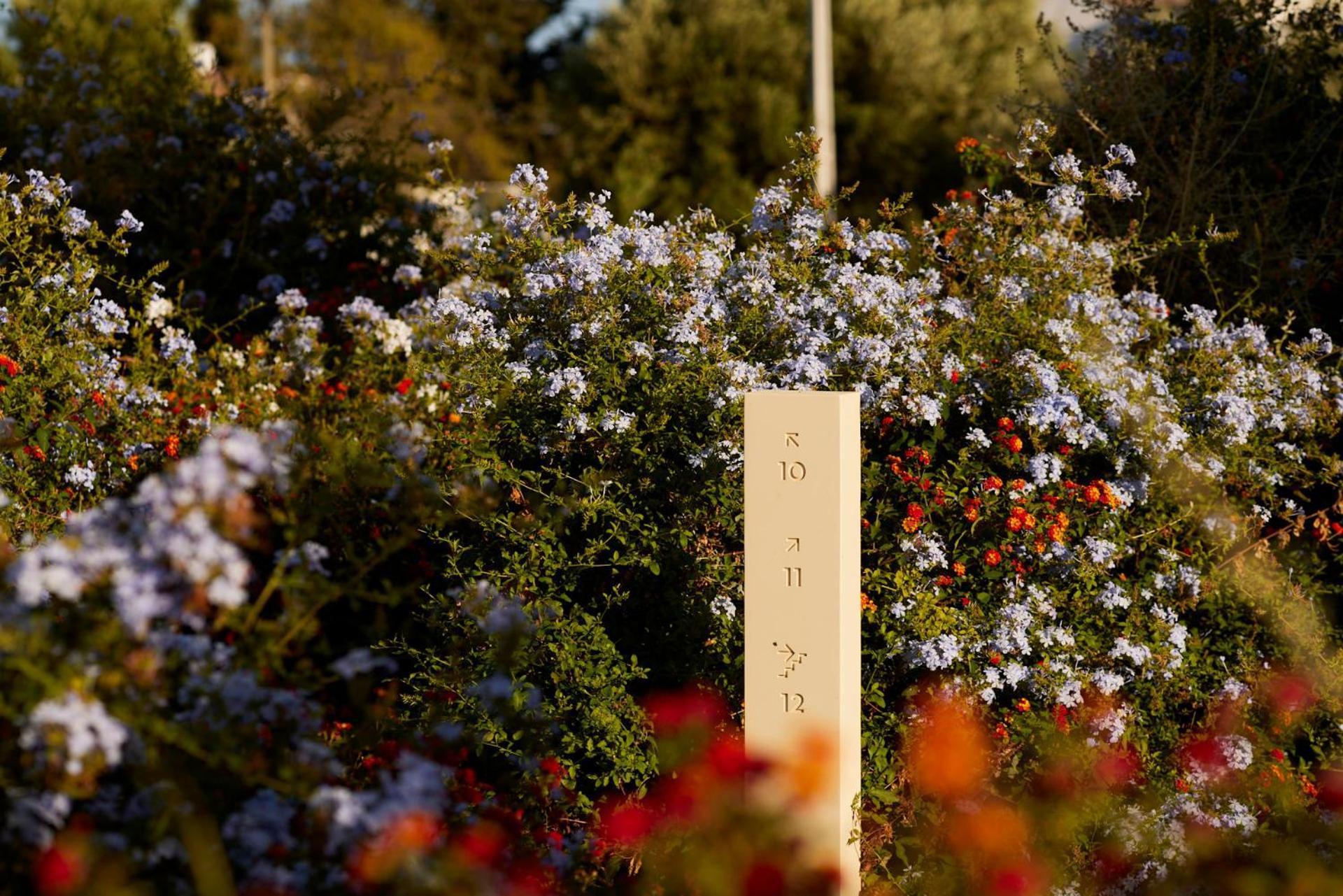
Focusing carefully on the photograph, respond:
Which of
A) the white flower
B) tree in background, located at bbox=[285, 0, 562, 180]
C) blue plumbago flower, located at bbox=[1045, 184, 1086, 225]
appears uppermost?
tree in background, located at bbox=[285, 0, 562, 180]

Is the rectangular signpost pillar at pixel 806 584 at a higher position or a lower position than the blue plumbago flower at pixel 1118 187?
lower

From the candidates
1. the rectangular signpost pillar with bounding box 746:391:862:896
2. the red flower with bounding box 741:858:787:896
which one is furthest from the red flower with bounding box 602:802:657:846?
the red flower with bounding box 741:858:787:896

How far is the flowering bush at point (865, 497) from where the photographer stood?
12.3 ft

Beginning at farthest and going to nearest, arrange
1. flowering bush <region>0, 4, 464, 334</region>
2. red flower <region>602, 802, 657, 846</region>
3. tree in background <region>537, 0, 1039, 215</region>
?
tree in background <region>537, 0, 1039, 215</region>
flowering bush <region>0, 4, 464, 334</region>
red flower <region>602, 802, 657, 846</region>

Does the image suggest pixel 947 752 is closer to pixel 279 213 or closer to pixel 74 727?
pixel 74 727

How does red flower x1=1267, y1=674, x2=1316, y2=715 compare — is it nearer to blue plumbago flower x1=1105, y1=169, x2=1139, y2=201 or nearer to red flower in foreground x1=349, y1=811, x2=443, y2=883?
blue plumbago flower x1=1105, y1=169, x2=1139, y2=201

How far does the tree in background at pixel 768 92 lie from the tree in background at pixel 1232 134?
1104 centimetres

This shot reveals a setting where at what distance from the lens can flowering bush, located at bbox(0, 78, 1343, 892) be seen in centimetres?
376

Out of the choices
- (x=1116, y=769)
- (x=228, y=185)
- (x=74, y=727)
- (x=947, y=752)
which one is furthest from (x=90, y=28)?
(x=74, y=727)

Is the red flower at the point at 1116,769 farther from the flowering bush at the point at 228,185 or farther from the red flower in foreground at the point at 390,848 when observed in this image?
the flowering bush at the point at 228,185

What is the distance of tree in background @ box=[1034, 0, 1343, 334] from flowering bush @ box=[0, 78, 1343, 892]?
0.87 m

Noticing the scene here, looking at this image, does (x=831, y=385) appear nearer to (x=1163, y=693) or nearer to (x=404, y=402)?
(x=1163, y=693)

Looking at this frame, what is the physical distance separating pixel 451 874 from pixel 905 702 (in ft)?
7.74

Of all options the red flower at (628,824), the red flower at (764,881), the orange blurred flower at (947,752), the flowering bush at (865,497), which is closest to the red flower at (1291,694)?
the flowering bush at (865,497)
